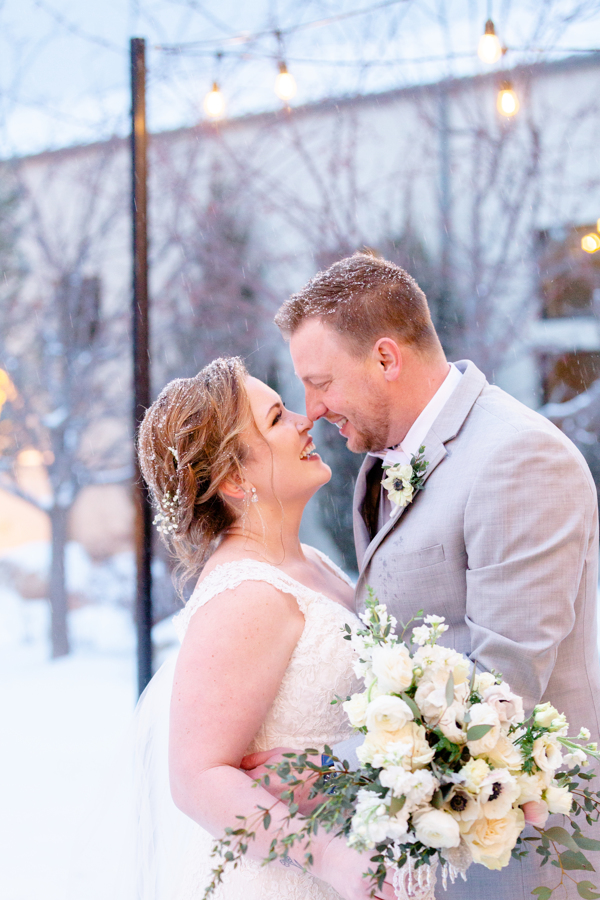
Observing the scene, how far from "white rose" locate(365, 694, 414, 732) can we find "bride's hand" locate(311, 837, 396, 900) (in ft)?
0.94

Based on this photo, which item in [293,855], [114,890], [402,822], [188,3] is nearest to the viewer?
[402,822]

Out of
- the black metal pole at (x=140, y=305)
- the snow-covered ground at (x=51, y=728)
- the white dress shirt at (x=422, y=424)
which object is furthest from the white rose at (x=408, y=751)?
the snow-covered ground at (x=51, y=728)

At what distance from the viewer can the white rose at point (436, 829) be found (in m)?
1.02

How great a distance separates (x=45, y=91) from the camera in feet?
13.0

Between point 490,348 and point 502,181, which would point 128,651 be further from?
point 502,181

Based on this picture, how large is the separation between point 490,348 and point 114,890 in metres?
2.66

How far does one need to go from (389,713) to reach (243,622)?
0.48m

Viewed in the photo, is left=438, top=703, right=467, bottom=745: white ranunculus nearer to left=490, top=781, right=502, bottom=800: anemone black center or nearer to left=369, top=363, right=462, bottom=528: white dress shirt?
left=490, top=781, right=502, bottom=800: anemone black center

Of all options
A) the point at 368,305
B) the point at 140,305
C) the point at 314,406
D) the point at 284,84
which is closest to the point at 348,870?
the point at 314,406

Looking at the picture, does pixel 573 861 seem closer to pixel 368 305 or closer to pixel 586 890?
pixel 586 890

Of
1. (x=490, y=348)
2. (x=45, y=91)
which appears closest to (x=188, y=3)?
(x=45, y=91)

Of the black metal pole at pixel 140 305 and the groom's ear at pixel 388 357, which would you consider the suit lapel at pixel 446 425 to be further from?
the black metal pole at pixel 140 305

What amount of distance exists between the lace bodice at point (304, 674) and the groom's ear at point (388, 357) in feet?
1.73

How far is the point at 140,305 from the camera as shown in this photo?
2770 millimetres
